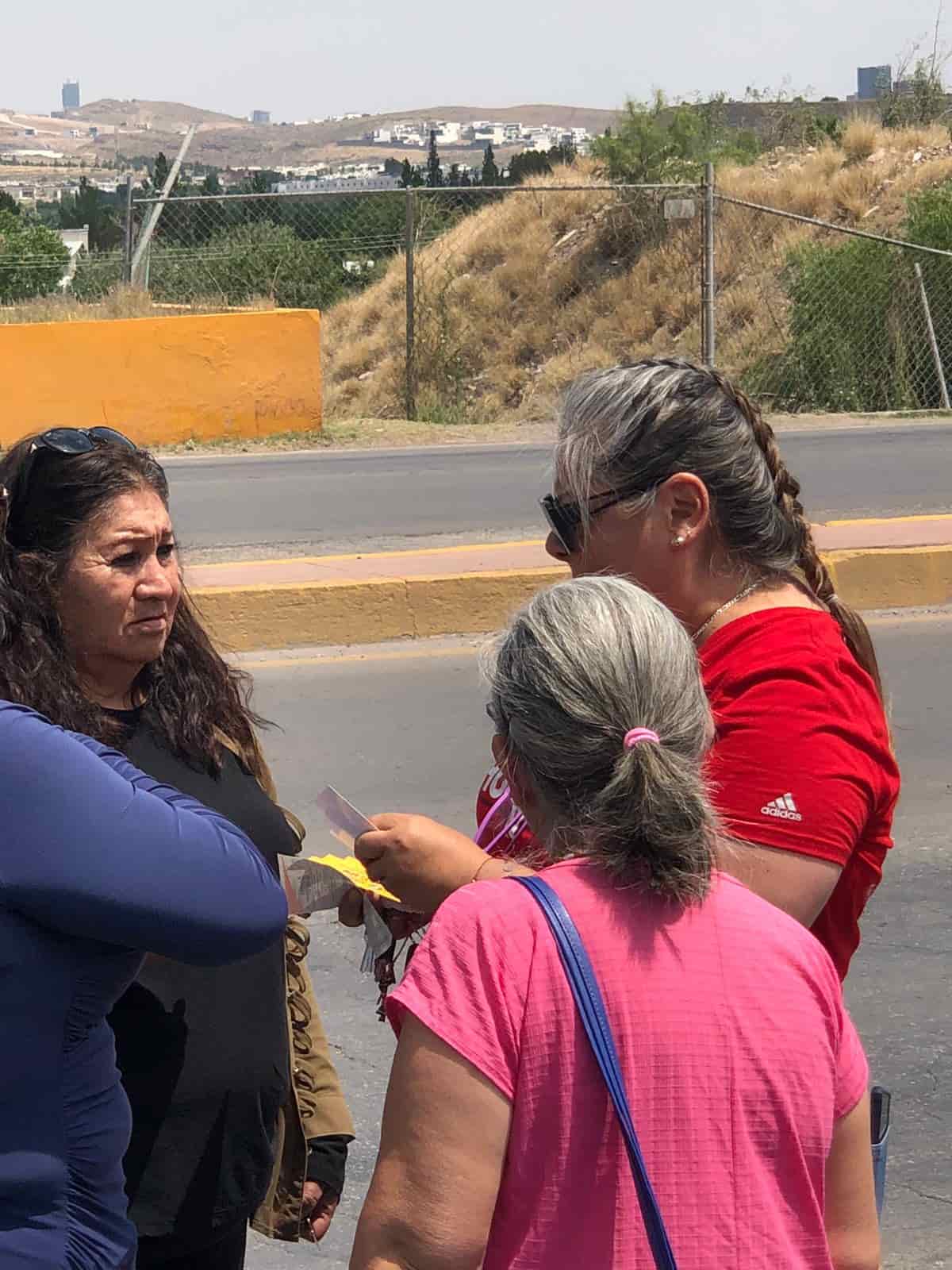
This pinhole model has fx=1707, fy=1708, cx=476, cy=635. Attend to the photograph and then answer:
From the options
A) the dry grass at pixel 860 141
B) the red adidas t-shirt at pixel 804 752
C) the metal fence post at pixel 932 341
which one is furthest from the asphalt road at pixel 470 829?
the dry grass at pixel 860 141

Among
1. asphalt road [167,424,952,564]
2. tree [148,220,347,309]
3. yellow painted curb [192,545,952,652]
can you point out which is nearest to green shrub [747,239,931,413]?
asphalt road [167,424,952,564]

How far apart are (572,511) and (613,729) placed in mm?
616

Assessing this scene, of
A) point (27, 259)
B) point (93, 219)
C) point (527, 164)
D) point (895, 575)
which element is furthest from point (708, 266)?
point (93, 219)

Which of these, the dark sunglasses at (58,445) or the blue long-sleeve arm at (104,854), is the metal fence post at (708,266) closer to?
the dark sunglasses at (58,445)

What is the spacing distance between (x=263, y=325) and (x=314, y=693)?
9.25 m

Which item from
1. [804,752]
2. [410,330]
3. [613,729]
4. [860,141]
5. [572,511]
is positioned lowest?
[410,330]

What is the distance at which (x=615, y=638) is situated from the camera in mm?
1730

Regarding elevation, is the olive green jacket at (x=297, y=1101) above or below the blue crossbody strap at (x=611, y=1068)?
below

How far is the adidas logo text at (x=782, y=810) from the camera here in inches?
75.5

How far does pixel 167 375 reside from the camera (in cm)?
1594

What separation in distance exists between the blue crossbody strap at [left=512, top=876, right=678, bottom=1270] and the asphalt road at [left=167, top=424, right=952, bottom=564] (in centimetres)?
762

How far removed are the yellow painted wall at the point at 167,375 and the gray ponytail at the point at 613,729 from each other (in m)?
14.0

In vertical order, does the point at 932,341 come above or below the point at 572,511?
below

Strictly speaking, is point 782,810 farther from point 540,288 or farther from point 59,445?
point 540,288
